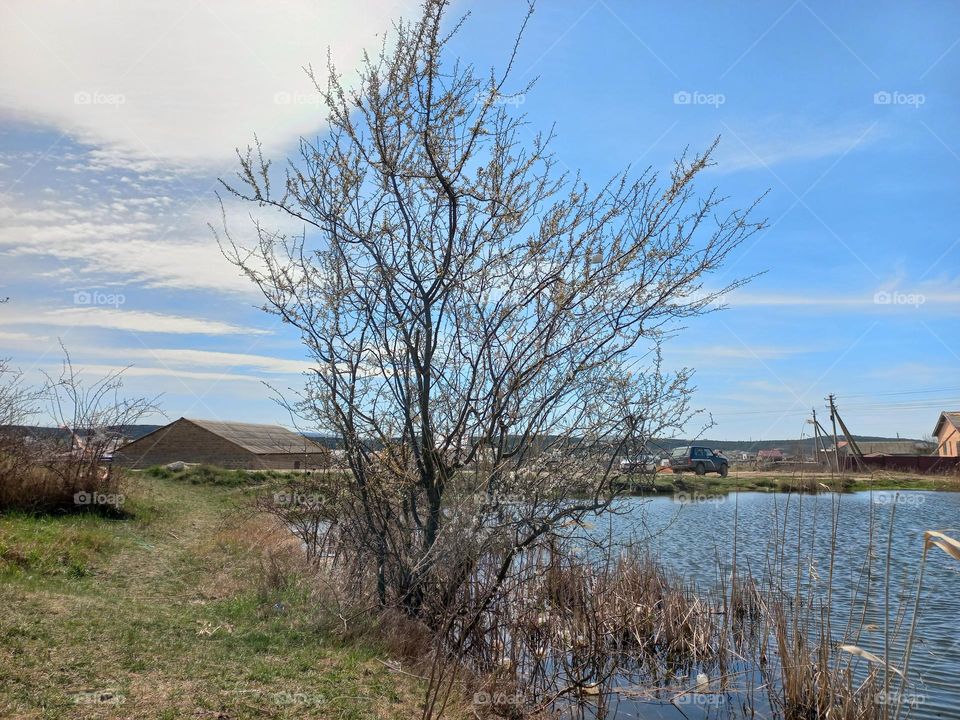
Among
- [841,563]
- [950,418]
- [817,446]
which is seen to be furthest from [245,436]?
[950,418]

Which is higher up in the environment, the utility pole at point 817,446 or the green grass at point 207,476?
the utility pole at point 817,446

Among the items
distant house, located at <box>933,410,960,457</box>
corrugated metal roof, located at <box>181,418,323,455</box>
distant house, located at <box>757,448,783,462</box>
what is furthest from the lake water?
distant house, located at <box>933,410,960,457</box>

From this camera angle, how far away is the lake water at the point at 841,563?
7.60 meters

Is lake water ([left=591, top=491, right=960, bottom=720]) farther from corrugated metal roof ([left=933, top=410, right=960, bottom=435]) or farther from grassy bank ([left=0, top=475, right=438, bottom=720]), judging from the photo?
corrugated metal roof ([left=933, top=410, right=960, bottom=435])

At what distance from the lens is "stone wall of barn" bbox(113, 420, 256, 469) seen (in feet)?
122

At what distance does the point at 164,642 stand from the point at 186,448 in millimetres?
33779

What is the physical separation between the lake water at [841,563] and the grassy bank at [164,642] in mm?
3012

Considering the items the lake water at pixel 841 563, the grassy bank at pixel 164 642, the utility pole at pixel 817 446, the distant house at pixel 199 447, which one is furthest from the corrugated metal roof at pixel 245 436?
the utility pole at pixel 817 446

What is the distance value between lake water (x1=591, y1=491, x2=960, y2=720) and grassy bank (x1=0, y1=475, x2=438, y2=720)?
301 centimetres

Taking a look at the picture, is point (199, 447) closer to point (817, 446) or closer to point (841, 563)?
point (841, 563)

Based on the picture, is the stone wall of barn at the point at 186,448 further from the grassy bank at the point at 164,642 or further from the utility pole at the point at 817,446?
the utility pole at the point at 817,446

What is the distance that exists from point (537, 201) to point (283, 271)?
278 cm

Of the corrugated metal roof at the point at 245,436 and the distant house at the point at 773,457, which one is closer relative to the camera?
the distant house at the point at 773,457

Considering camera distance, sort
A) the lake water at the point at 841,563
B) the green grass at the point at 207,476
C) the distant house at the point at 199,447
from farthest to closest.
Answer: the distant house at the point at 199,447, the green grass at the point at 207,476, the lake water at the point at 841,563
